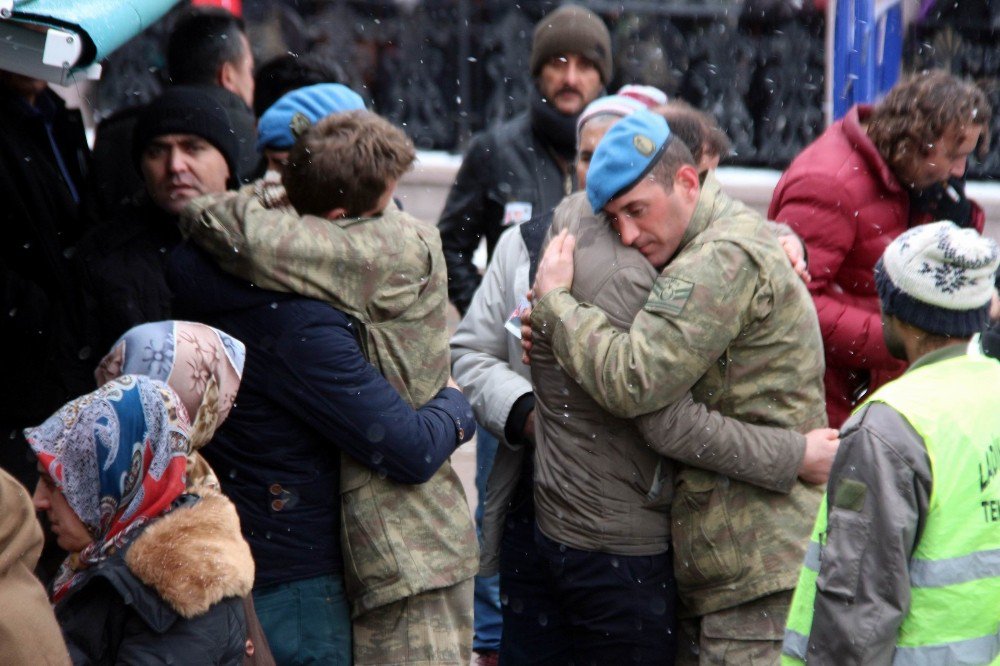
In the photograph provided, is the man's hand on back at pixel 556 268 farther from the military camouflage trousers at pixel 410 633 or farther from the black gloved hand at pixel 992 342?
the black gloved hand at pixel 992 342

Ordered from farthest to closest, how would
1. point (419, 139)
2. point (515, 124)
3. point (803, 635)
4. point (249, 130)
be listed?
point (419, 139), point (515, 124), point (249, 130), point (803, 635)

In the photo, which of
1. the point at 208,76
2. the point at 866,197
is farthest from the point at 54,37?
the point at 866,197

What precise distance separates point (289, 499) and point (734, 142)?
6611 mm

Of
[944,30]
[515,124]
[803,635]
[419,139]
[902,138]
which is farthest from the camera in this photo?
[419,139]

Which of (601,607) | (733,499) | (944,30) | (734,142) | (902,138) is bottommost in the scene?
(734,142)

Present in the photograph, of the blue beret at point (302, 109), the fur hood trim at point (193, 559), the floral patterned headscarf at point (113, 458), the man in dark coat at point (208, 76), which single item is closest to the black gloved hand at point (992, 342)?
the blue beret at point (302, 109)

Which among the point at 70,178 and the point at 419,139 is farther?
the point at 419,139

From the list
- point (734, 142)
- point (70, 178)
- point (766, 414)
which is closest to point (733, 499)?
point (766, 414)

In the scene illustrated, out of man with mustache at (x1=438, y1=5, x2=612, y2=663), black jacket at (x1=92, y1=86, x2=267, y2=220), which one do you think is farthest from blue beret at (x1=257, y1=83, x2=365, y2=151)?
man with mustache at (x1=438, y1=5, x2=612, y2=663)

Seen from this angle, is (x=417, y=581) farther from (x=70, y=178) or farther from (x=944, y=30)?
(x=944, y=30)

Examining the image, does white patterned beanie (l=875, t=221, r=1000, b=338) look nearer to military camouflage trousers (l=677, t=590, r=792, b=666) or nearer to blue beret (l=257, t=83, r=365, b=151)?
military camouflage trousers (l=677, t=590, r=792, b=666)

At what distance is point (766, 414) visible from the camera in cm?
331

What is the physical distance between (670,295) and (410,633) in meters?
1.07

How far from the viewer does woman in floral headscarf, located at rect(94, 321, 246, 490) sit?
9.55 ft
